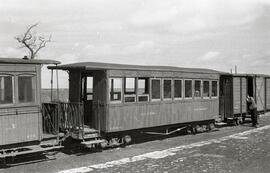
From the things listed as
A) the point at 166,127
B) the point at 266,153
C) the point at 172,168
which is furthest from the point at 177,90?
the point at 172,168

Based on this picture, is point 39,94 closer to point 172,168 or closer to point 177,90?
point 172,168

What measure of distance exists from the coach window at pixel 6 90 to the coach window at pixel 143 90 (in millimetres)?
4928

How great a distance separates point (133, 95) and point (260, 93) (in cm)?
1319

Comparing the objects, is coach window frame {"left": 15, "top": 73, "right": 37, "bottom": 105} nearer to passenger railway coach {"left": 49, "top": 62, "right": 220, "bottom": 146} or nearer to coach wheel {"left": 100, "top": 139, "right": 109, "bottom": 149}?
passenger railway coach {"left": 49, "top": 62, "right": 220, "bottom": 146}

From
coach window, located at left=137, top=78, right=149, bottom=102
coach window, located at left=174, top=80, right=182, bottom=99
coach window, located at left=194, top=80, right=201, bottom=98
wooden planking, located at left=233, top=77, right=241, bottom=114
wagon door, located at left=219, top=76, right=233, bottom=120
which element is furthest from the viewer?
wooden planking, located at left=233, top=77, right=241, bottom=114

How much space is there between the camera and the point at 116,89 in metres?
12.6

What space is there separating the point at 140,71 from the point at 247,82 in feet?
35.4

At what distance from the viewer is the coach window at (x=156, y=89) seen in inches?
546

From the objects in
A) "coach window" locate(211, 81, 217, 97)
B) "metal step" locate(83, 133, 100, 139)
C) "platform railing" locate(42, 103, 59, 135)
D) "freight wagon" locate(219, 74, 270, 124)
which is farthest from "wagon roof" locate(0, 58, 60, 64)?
"freight wagon" locate(219, 74, 270, 124)

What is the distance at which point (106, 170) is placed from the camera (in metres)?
9.55

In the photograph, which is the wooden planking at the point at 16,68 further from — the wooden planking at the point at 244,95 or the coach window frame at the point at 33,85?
the wooden planking at the point at 244,95

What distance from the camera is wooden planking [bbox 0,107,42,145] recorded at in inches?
382

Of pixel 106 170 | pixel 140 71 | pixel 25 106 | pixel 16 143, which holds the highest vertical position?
pixel 140 71

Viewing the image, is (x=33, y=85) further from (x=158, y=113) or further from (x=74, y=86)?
(x=158, y=113)
